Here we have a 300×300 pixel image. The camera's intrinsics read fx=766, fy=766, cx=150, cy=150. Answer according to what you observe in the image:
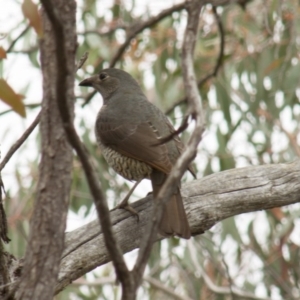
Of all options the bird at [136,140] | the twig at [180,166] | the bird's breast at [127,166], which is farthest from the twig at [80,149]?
the bird's breast at [127,166]

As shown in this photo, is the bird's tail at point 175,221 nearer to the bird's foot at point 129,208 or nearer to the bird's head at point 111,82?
the bird's foot at point 129,208

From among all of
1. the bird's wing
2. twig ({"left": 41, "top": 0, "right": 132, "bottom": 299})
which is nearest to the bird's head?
the bird's wing

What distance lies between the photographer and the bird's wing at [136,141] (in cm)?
462

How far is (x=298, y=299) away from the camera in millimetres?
6773

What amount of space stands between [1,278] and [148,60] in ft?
14.9

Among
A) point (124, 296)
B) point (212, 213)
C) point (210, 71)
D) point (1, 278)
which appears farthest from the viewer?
point (210, 71)

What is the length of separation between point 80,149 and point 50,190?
0.21m

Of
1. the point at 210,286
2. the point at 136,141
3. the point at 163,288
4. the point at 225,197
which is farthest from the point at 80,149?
the point at 163,288

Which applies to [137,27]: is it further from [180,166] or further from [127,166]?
[180,166]

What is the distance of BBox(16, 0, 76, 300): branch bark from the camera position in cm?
224

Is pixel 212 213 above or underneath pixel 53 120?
above

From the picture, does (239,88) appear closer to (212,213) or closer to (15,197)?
(15,197)

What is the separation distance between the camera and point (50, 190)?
2.28 m

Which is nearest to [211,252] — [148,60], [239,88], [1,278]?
[239,88]
